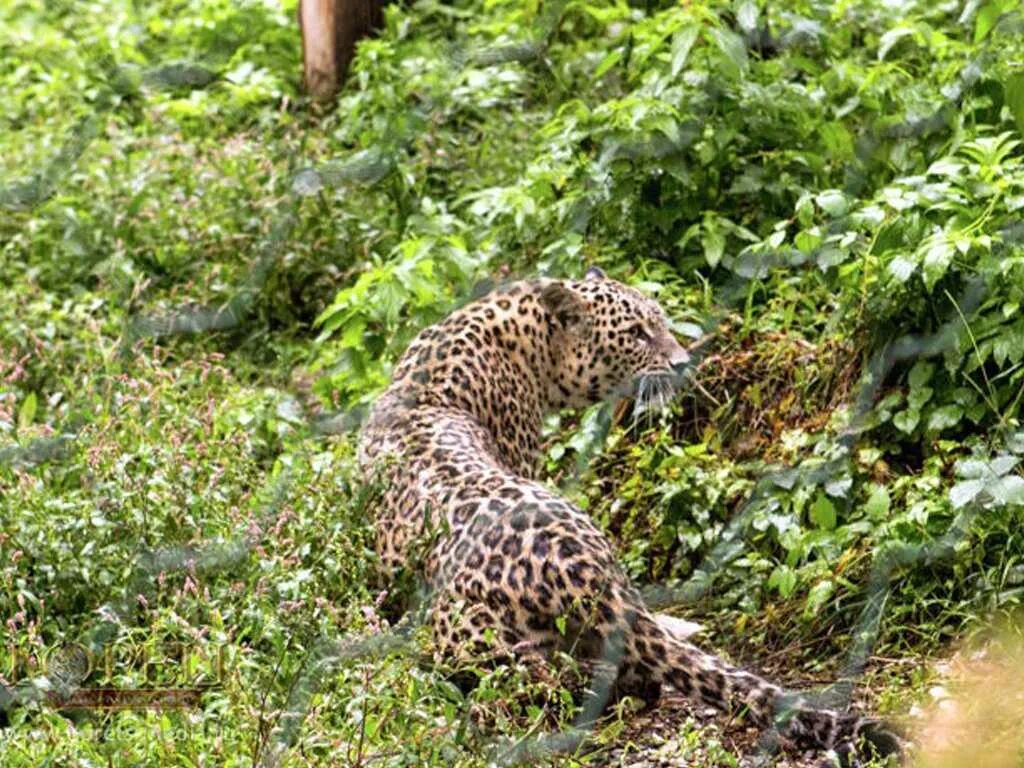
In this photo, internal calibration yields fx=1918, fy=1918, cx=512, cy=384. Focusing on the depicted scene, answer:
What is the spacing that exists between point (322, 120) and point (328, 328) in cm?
162

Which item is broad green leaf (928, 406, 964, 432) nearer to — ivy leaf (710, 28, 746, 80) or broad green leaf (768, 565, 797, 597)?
broad green leaf (768, 565, 797, 597)

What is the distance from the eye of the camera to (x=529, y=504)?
3184 mm

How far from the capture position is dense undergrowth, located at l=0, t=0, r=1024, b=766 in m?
3.06

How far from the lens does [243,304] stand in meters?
4.94

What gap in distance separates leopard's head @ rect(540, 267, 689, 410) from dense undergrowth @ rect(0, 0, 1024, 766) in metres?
0.09

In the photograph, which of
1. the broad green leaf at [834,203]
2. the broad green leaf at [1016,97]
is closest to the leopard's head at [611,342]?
the broad green leaf at [834,203]

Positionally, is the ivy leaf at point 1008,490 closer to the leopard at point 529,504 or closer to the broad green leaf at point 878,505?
the broad green leaf at point 878,505

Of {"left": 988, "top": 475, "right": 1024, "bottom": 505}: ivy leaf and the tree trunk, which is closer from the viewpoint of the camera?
{"left": 988, "top": 475, "right": 1024, "bottom": 505}: ivy leaf

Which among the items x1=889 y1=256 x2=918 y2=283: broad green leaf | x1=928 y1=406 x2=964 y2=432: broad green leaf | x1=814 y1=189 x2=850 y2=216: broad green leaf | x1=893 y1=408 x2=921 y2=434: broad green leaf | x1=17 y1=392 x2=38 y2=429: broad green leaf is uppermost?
x1=889 y1=256 x2=918 y2=283: broad green leaf

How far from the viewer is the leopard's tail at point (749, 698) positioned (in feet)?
9.62

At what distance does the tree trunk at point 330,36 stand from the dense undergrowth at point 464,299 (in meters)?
0.13

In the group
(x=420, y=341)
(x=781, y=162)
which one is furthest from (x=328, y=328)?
(x=781, y=162)

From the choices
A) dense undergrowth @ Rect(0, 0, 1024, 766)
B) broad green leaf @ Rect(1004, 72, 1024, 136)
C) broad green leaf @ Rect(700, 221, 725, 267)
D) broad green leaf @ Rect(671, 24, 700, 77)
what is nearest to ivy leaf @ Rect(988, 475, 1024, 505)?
dense undergrowth @ Rect(0, 0, 1024, 766)

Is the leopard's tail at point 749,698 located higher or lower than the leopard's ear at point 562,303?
lower
